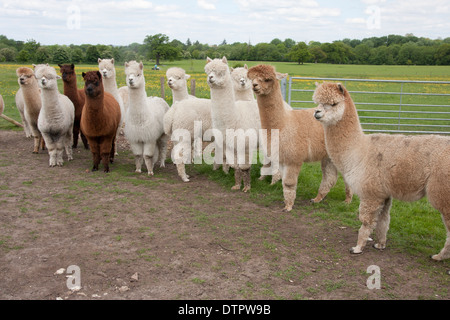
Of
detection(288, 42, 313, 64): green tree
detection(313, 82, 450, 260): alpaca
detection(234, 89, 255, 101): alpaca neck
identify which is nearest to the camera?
detection(313, 82, 450, 260): alpaca

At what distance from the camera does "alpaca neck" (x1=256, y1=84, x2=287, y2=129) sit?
17.9 feet

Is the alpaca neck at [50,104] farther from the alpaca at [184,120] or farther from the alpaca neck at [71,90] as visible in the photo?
the alpaca at [184,120]

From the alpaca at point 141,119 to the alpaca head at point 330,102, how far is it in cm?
397

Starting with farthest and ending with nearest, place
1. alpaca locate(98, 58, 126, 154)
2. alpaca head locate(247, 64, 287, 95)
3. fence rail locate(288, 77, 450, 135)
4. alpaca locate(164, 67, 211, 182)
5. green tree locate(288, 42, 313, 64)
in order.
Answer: green tree locate(288, 42, 313, 64) → fence rail locate(288, 77, 450, 135) → alpaca locate(98, 58, 126, 154) → alpaca locate(164, 67, 211, 182) → alpaca head locate(247, 64, 287, 95)

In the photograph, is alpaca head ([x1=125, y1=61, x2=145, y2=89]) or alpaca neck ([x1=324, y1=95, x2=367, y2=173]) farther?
alpaca head ([x1=125, y1=61, x2=145, y2=89])

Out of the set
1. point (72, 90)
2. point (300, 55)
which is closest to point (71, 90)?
point (72, 90)

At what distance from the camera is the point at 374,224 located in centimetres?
436

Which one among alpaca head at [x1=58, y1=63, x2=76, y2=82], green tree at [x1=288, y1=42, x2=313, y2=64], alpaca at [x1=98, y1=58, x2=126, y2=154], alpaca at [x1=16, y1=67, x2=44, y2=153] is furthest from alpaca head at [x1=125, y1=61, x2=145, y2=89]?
green tree at [x1=288, y1=42, x2=313, y2=64]

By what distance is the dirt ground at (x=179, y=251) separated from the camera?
3617 millimetres

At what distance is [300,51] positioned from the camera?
50281mm

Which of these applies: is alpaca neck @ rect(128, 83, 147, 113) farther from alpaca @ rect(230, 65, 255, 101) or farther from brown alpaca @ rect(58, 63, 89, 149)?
brown alpaca @ rect(58, 63, 89, 149)

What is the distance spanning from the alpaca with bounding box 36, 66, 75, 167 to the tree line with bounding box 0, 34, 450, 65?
12.6 metres

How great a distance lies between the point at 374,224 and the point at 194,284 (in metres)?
2.23

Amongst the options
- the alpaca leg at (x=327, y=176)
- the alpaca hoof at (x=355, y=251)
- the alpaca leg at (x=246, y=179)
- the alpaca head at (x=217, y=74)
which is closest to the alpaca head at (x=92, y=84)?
the alpaca head at (x=217, y=74)
